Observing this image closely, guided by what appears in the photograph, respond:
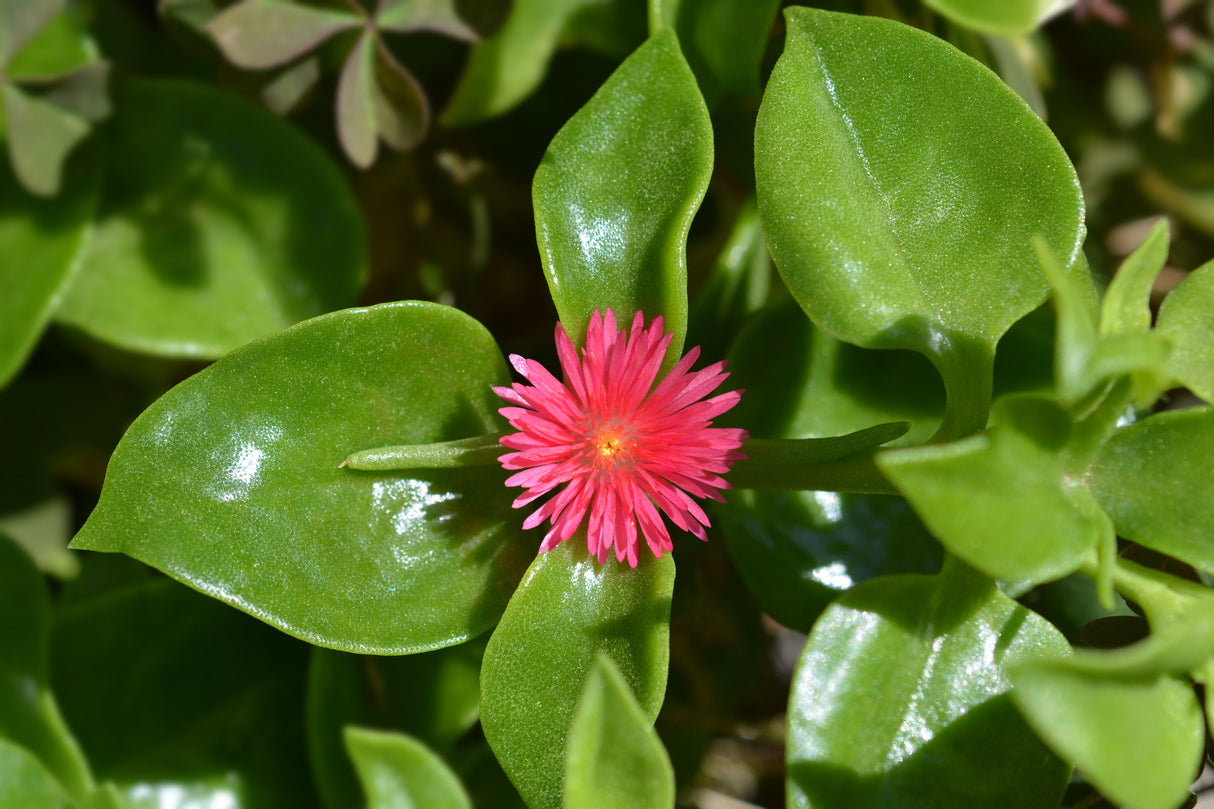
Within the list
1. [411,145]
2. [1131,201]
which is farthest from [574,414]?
[1131,201]

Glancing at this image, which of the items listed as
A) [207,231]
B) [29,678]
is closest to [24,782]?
[29,678]

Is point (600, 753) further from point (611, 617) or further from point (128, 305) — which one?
point (128, 305)

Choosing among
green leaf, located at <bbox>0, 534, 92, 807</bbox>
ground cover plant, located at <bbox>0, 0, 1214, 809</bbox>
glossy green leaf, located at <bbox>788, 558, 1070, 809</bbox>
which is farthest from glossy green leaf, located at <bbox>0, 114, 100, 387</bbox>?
glossy green leaf, located at <bbox>788, 558, 1070, 809</bbox>

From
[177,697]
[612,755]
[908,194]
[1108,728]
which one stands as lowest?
[177,697]

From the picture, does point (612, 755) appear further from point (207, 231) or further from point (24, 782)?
point (207, 231)

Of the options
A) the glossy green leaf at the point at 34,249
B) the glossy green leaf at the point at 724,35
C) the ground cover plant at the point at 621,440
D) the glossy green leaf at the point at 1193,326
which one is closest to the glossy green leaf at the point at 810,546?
the ground cover plant at the point at 621,440

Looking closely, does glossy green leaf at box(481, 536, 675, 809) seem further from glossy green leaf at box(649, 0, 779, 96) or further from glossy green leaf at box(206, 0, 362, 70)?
glossy green leaf at box(206, 0, 362, 70)

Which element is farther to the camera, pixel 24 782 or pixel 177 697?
pixel 177 697
